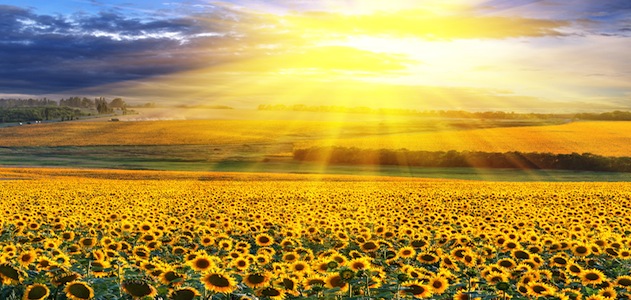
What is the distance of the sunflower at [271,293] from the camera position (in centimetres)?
564

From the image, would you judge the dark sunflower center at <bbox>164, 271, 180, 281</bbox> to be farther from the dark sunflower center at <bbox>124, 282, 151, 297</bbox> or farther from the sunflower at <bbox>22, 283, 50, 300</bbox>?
the sunflower at <bbox>22, 283, 50, 300</bbox>

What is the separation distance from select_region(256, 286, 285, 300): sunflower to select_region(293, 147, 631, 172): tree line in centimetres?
6318

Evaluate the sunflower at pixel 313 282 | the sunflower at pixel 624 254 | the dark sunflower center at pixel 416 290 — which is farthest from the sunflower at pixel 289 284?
the sunflower at pixel 624 254

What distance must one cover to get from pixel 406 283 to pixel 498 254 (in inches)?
161

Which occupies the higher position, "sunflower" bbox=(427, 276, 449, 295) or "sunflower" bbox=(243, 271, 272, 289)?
"sunflower" bbox=(243, 271, 272, 289)

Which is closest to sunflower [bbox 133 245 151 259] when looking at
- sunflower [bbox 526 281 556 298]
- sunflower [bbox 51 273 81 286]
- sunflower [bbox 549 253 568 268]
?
sunflower [bbox 51 273 81 286]

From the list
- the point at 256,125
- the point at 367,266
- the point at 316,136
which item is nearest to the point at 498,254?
the point at 367,266

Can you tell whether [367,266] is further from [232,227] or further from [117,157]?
[117,157]

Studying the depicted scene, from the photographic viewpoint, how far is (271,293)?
5.68 metres

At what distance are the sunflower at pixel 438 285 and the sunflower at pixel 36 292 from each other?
12.3ft

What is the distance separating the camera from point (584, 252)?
9234 mm

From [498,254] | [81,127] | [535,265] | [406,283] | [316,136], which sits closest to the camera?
[406,283]

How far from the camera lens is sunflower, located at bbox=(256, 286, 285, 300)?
5645 mm

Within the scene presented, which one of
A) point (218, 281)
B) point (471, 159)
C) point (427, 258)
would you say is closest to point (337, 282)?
point (218, 281)
